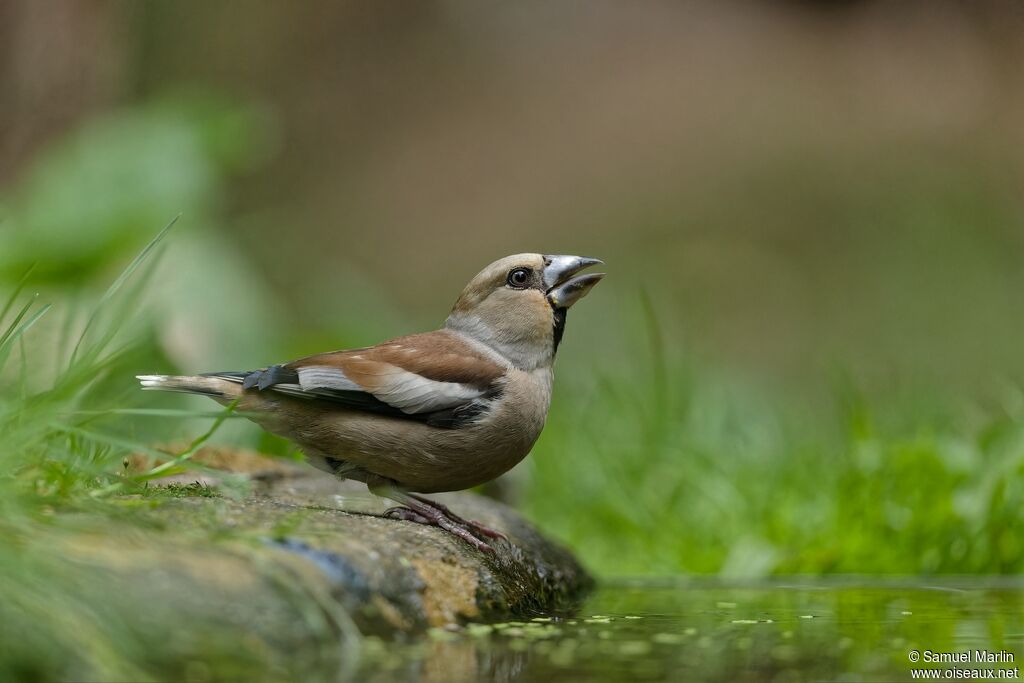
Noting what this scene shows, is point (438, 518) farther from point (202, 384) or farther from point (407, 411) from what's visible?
point (202, 384)

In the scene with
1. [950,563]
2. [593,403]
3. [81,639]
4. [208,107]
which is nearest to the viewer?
[81,639]

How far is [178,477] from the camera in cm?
417

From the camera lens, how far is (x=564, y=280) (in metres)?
4.29

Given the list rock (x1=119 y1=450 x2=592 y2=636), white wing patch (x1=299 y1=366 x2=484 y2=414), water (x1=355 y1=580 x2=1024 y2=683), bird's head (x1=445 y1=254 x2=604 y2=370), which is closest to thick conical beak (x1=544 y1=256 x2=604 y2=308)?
bird's head (x1=445 y1=254 x2=604 y2=370)

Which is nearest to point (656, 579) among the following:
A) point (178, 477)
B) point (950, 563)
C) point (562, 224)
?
point (950, 563)

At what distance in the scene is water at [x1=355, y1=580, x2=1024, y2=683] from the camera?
2480 mm

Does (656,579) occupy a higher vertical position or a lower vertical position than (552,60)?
lower

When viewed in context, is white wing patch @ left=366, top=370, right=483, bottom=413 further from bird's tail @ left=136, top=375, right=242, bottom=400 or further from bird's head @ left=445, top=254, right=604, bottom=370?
bird's tail @ left=136, top=375, right=242, bottom=400

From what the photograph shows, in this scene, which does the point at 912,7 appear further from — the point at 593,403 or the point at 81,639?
the point at 81,639

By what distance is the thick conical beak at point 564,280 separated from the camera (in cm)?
424

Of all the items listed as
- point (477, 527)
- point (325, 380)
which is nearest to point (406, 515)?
point (477, 527)

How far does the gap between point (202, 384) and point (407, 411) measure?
2.49 ft

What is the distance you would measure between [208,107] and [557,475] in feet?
11.8

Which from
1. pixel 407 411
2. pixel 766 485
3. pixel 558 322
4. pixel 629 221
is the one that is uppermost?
pixel 629 221
